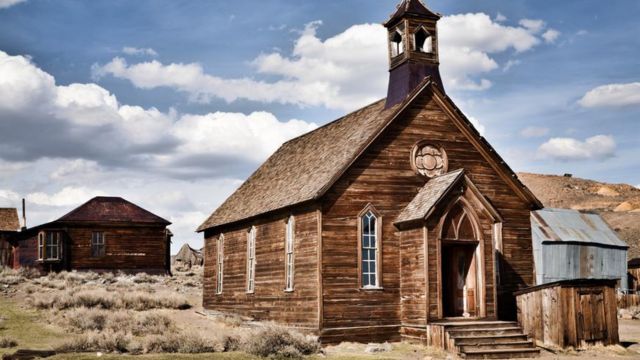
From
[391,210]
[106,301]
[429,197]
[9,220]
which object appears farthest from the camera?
[9,220]

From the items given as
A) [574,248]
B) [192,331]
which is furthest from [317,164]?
[574,248]

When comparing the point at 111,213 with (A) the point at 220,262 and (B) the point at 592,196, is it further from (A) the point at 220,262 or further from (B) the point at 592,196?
(B) the point at 592,196

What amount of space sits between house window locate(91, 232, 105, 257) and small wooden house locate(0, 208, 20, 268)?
20.2ft

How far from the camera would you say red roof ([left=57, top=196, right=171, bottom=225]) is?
4600cm

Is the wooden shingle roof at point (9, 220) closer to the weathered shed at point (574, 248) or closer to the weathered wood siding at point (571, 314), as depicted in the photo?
the weathered shed at point (574, 248)

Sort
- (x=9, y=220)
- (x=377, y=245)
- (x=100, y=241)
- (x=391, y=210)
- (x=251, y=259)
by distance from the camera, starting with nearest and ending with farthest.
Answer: (x=377, y=245)
(x=391, y=210)
(x=251, y=259)
(x=100, y=241)
(x=9, y=220)

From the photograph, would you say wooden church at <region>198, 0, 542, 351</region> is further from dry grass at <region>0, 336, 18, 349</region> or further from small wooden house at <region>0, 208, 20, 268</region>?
small wooden house at <region>0, 208, 20, 268</region>

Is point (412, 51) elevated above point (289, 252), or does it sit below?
above

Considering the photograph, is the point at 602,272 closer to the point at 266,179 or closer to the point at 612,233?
the point at 612,233

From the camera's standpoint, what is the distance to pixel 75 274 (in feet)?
139

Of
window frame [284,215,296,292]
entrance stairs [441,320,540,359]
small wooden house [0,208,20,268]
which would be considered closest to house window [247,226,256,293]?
window frame [284,215,296,292]

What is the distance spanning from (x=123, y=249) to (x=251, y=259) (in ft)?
74.7

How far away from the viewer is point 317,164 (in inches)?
961

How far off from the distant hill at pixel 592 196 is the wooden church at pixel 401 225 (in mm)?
48539
